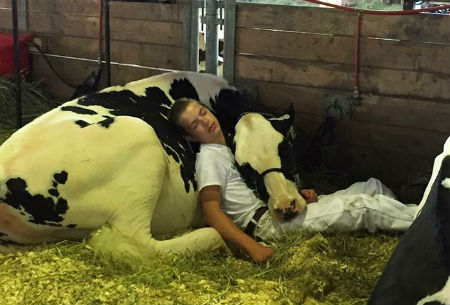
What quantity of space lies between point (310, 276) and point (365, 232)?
0.61m

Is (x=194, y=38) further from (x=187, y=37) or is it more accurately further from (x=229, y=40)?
(x=229, y=40)

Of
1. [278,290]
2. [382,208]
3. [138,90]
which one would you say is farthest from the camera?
[138,90]

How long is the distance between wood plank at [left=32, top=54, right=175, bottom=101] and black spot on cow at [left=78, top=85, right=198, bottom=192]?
47.6 inches

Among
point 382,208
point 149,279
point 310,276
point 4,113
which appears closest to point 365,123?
point 382,208

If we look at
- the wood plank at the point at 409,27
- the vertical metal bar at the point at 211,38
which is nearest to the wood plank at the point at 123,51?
the vertical metal bar at the point at 211,38

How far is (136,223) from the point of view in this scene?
85.3 inches

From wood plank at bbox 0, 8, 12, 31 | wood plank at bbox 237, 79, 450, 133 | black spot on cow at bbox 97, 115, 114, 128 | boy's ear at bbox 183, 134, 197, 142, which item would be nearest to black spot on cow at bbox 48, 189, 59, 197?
black spot on cow at bbox 97, 115, 114, 128

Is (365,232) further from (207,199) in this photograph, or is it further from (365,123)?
(365,123)

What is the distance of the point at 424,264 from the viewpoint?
1.12m

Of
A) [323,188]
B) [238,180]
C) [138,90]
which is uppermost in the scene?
[138,90]

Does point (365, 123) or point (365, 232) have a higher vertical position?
point (365, 123)

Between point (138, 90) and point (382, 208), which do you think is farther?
point (138, 90)

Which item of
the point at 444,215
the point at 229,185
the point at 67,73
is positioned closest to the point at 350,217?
the point at 229,185

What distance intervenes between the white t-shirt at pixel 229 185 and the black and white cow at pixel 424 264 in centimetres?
133
